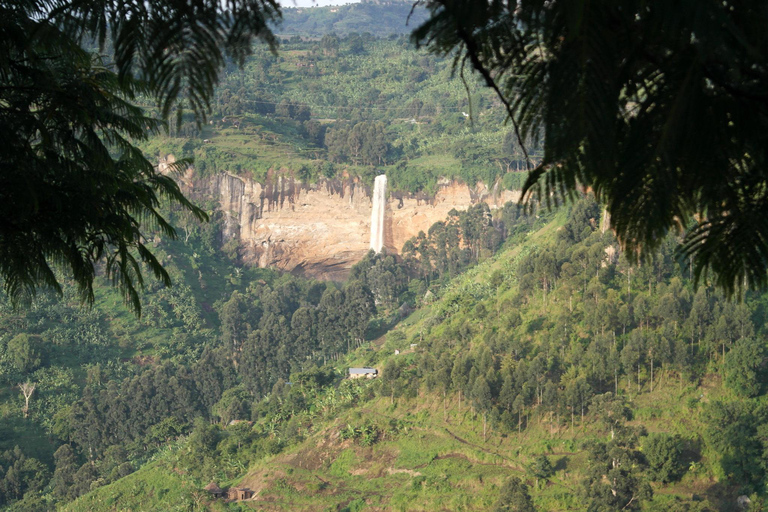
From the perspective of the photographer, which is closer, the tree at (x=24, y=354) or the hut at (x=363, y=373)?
the hut at (x=363, y=373)

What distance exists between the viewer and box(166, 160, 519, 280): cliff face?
3697cm

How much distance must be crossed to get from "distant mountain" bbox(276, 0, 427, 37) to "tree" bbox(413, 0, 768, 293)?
3757 inches

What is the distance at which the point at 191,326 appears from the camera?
102 ft

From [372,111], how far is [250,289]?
18.6m

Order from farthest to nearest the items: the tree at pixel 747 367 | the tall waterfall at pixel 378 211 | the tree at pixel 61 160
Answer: the tall waterfall at pixel 378 211
the tree at pixel 747 367
the tree at pixel 61 160

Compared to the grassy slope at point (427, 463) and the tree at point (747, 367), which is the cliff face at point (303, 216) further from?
the tree at point (747, 367)

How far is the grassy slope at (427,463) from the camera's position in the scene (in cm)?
1515

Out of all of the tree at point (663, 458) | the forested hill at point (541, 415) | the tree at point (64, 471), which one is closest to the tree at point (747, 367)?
the forested hill at point (541, 415)

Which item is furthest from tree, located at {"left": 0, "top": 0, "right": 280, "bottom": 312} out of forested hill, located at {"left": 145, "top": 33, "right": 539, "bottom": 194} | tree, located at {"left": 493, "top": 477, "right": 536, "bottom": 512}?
forested hill, located at {"left": 145, "top": 33, "right": 539, "bottom": 194}

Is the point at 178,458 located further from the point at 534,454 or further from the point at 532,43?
the point at 532,43

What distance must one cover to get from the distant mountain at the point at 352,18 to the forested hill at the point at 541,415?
78274 millimetres

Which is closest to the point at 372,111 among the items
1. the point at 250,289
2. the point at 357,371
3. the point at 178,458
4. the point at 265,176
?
the point at 265,176

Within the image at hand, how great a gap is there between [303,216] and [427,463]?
73.7 ft

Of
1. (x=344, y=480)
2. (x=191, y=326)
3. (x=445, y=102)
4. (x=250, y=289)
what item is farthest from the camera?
(x=445, y=102)
